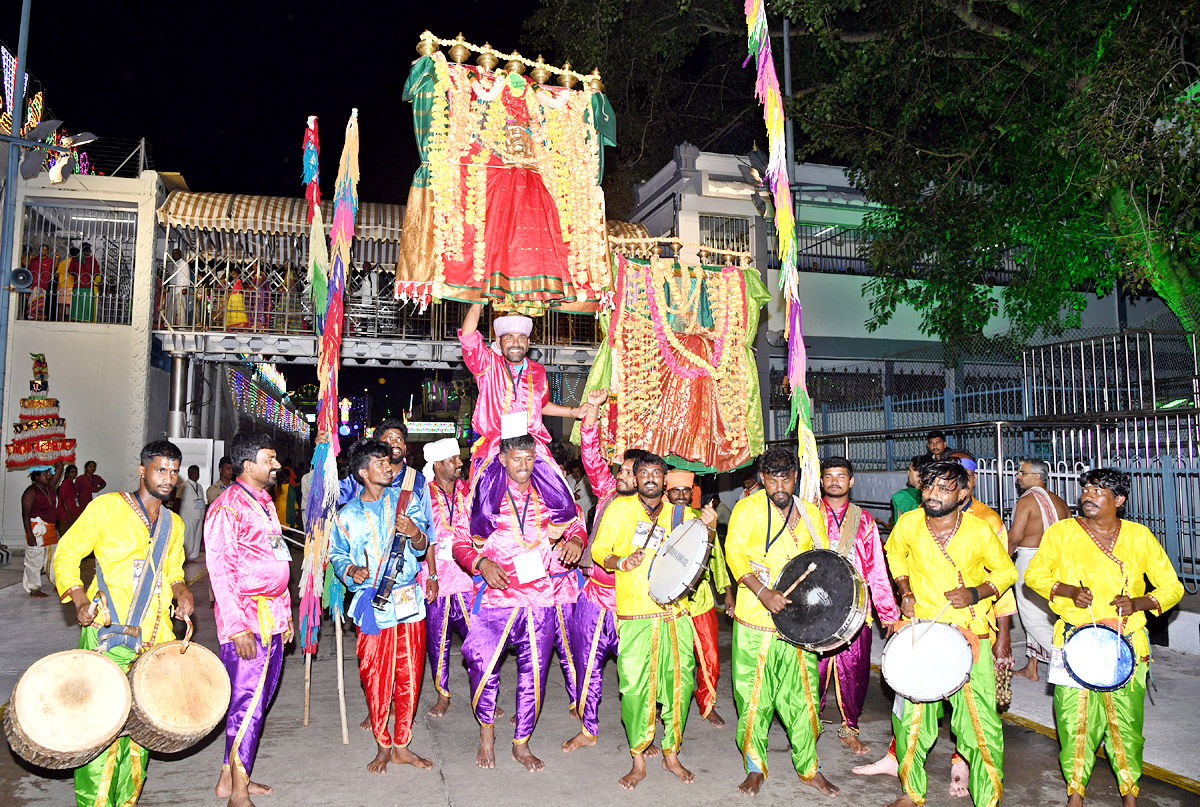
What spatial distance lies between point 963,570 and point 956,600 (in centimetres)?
21

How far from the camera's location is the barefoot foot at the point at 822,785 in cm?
473

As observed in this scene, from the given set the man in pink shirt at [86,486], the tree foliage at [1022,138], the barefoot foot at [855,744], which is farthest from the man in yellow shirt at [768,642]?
the man in pink shirt at [86,486]

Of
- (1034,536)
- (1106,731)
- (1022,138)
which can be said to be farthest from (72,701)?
(1022,138)

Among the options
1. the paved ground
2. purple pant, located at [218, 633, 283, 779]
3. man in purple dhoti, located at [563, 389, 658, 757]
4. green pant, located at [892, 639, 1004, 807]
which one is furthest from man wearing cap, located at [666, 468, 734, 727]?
purple pant, located at [218, 633, 283, 779]

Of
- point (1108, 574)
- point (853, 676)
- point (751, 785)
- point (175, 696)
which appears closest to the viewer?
point (175, 696)

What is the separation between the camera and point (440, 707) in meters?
6.43

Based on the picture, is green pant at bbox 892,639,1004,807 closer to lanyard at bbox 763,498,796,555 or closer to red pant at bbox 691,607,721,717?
lanyard at bbox 763,498,796,555

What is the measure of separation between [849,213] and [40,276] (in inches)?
681

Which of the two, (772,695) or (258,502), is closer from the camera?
(258,502)

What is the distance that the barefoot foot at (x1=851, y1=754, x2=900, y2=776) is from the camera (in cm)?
506

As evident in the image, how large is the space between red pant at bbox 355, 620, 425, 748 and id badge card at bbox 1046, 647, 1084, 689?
342 centimetres

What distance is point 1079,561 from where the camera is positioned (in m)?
4.71

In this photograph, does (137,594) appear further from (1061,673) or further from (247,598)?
(1061,673)

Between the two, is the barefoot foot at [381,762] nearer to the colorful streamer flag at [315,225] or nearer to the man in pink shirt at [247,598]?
the man in pink shirt at [247,598]
